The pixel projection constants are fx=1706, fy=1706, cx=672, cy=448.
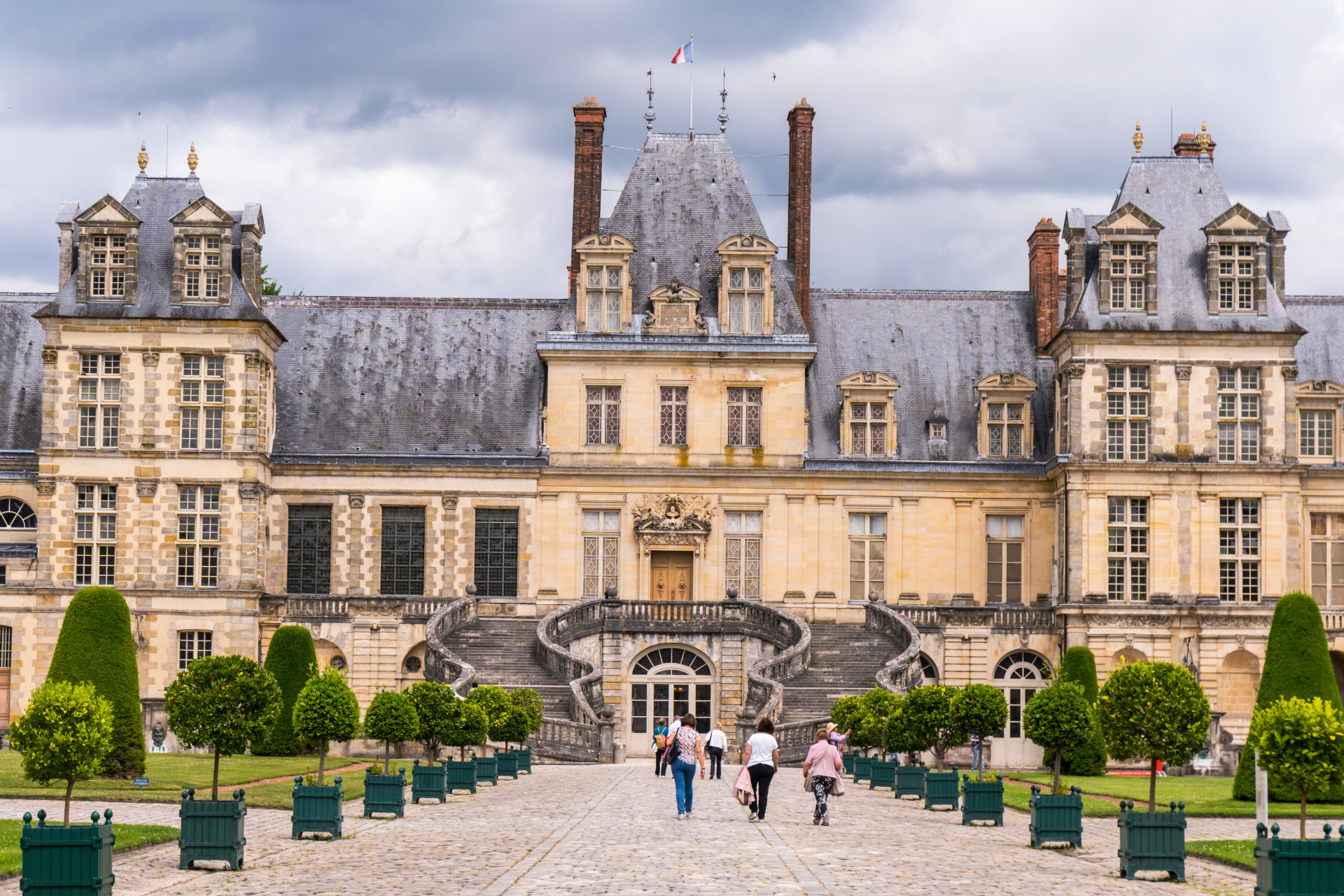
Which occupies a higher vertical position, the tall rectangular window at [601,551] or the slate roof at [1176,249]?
the slate roof at [1176,249]

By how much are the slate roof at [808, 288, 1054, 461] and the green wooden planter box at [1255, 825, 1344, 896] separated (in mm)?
35119

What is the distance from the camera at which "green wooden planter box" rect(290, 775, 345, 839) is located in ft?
71.5

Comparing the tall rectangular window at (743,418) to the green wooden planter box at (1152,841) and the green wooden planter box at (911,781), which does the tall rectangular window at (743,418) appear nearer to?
the green wooden planter box at (911,781)

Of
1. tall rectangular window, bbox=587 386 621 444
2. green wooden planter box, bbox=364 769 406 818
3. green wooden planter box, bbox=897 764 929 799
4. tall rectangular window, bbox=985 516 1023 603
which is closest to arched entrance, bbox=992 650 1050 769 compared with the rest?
tall rectangular window, bbox=985 516 1023 603

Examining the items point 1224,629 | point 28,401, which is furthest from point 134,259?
point 1224,629

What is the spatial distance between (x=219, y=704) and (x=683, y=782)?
21.6 feet

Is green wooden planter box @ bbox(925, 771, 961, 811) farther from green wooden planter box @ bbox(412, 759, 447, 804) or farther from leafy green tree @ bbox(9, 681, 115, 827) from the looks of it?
leafy green tree @ bbox(9, 681, 115, 827)

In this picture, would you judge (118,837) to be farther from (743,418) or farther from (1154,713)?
(743,418)

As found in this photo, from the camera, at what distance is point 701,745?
40531 millimetres

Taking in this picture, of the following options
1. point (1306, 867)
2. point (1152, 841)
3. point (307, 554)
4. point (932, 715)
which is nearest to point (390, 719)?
point (932, 715)

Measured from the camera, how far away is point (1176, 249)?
163 ft

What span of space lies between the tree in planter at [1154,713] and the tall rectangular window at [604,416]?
28382mm

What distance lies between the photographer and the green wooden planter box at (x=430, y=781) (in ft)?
89.7

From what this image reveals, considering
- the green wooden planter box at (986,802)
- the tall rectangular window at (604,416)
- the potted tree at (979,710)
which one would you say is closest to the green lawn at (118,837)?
the green wooden planter box at (986,802)
